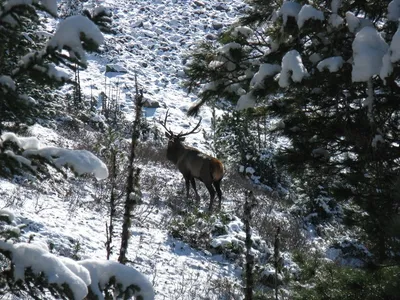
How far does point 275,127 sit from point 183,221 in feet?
9.22

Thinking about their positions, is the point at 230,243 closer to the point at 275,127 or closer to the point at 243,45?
the point at 275,127

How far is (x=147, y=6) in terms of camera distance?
43.3 m

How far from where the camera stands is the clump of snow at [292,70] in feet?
13.9

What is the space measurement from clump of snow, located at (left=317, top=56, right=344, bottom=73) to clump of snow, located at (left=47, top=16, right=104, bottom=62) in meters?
2.78

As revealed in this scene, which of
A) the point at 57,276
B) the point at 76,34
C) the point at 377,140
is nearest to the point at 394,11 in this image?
the point at 377,140

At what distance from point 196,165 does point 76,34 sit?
32.1ft

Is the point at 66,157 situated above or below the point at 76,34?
below

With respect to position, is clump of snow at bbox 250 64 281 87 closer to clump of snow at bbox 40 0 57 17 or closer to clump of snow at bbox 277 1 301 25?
clump of snow at bbox 277 1 301 25

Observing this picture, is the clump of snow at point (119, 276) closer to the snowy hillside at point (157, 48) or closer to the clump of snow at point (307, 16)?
the clump of snow at point (307, 16)

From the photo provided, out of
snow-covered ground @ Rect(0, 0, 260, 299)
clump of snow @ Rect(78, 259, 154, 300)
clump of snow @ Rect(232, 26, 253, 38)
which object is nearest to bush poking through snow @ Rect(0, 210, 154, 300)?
clump of snow @ Rect(78, 259, 154, 300)

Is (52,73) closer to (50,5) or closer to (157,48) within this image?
(50,5)

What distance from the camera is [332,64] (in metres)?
4.35

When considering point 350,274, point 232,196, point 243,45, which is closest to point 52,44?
point 350,274

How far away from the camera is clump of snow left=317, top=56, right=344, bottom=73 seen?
4.33 metres
